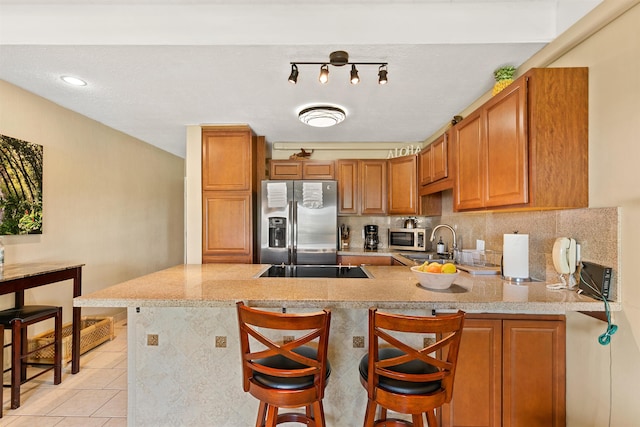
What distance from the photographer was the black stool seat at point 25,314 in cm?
212

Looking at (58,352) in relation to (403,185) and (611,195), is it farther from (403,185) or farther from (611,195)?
(611,195)

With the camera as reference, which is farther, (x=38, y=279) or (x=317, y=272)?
(x=317, y=272)

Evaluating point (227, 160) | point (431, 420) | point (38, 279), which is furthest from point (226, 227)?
point (431, 420)

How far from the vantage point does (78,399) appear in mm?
2230

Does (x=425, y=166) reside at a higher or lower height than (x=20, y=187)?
higher

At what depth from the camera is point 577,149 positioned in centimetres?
156

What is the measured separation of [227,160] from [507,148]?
268 centimetres

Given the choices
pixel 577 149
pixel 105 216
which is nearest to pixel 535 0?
pixel 577 149

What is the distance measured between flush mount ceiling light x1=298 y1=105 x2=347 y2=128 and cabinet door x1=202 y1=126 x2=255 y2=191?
823mm

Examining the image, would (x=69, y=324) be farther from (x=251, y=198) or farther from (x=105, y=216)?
(x=251, y=198)

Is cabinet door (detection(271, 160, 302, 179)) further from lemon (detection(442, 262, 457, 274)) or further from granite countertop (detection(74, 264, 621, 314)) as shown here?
lemon (detection(442, 262, 457, 274))

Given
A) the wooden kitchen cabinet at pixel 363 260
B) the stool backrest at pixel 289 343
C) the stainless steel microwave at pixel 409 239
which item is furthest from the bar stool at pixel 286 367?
the stainless steel microwave at pixel 409 239

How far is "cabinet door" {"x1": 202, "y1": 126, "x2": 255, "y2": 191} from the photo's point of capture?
3.27 meters

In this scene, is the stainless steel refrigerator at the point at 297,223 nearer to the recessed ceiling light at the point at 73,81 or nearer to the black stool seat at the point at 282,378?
the recessed ceiling light at the point at 73,81
